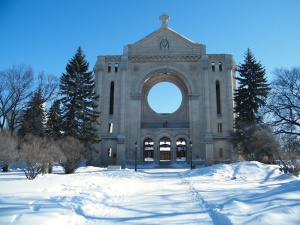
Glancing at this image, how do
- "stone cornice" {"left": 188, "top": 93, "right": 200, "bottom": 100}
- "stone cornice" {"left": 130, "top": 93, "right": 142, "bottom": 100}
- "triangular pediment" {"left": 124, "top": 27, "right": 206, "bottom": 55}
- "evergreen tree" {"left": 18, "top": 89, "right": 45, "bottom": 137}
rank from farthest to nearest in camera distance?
1. "triangular pediment" {"left": 124, "top": 27, "right": 206, "bottom": 55}
2. "stone cornice" {"left": 130, "top": 93, "right": 142, "bottom": 100}
3. "stone cornice" {"left": 188, "top": 93, "right": 200, "bottom": 100}
4. "evergreen tree" {"left": 18, "top": 89, "right": 45, "bottom": 137}

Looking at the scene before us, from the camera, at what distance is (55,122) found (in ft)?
95.7

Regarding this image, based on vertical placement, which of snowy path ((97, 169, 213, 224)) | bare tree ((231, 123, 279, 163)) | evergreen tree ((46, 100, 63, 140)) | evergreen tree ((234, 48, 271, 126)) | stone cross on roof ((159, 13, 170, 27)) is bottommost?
snowy path ((97, 169, 213, 224))

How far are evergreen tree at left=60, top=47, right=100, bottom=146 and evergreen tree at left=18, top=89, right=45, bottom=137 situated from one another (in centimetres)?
329

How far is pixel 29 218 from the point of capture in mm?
5586

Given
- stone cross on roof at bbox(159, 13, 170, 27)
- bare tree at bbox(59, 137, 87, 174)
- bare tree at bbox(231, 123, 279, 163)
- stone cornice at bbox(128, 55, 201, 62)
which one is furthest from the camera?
stone cross on roof at bbox(159, 13, 170, 27)

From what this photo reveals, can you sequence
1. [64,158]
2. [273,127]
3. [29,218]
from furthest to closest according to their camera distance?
1. [273,127]
2. [64,158]
3. [29,218]

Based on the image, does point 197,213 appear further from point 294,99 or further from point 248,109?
point 248,109

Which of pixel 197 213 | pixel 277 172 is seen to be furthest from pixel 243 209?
pixel 277 172

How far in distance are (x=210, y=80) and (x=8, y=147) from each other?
30.2 metres

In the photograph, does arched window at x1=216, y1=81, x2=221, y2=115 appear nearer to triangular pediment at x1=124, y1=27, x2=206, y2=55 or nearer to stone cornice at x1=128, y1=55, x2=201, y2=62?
stone cornice at x1=128, y1=55, x2=201, y2=62

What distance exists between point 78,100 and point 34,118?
5.85 meters

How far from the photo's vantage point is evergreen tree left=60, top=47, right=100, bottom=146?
98.1ft

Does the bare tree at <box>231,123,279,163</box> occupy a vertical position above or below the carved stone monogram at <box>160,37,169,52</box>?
below

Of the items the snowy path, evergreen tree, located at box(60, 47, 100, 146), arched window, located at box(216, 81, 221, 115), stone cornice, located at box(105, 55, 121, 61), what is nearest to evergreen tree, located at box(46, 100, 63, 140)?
evergreen tree, located at box(60, 47, 100, 146)
